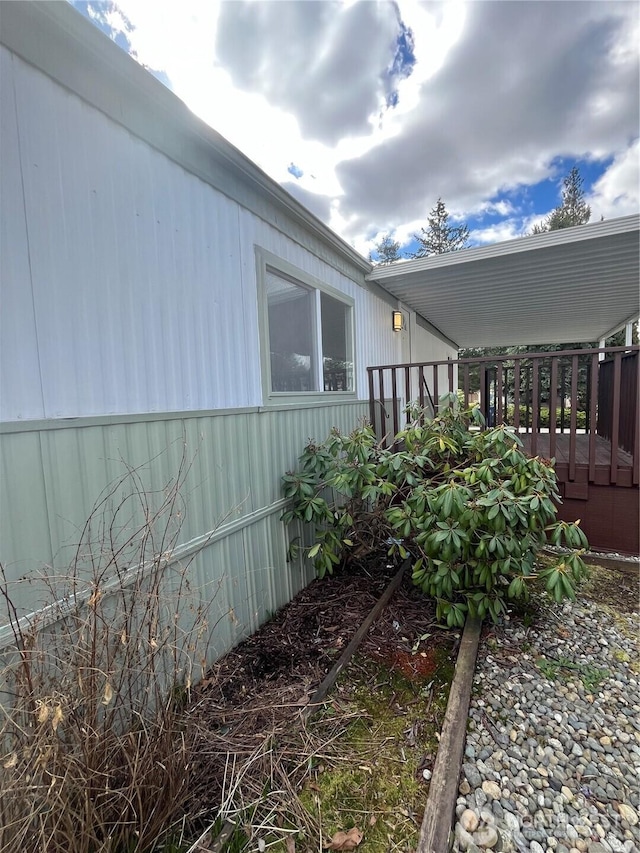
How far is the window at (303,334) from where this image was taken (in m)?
3.14

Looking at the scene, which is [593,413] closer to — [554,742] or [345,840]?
[554,742]

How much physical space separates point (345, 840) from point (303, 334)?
131 inches

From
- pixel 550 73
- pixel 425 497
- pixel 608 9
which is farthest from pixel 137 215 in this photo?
pixel 550 73

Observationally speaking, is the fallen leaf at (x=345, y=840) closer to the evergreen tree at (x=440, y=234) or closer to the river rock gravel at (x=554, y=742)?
the river rock gravel at (x=554, y=742)

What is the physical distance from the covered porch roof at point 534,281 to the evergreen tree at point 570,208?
67.8 ft

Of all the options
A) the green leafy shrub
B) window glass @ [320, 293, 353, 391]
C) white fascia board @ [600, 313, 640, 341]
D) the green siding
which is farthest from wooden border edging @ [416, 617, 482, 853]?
white fascia board @ [600, 313, 640, 341]

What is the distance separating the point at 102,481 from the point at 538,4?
5995 mm

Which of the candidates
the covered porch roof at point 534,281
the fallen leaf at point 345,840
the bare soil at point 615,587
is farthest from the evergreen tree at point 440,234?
the fallen leaf at point 345,840

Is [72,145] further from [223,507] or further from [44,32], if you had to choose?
[223,507]

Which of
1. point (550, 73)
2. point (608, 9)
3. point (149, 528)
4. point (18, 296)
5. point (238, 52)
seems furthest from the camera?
point (550, 73)

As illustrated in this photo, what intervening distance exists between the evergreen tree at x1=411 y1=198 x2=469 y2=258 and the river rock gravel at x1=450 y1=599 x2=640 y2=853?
89.7ft

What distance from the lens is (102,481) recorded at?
179 centimetres

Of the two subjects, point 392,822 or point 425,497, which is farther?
point 425,497

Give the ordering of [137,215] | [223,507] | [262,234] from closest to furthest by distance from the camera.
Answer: [137,215] → [223,507] → [262,234]
